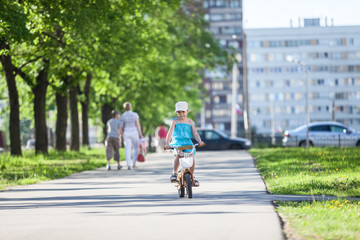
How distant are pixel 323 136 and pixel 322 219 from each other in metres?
34.5


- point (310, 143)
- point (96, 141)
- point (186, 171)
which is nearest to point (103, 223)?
point (186, 171)

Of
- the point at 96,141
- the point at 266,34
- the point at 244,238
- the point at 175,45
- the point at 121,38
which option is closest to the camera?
the point at 244,238

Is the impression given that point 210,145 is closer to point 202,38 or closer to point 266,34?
point 202,38

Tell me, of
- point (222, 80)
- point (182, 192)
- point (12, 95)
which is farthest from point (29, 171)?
point (222, 80)

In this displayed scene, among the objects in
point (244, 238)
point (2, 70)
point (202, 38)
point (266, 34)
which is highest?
point (266, 34)

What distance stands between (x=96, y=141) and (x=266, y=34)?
282 feet

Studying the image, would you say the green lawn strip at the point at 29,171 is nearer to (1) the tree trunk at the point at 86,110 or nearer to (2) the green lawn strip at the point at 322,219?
(2) the green lawn strip at the point at 322,219

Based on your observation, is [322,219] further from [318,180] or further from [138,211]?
[318,180]

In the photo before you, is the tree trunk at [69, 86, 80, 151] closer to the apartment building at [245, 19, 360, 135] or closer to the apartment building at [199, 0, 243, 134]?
the apartment building at [199, 0, 243, 134]

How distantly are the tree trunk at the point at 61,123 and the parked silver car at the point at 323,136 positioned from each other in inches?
534

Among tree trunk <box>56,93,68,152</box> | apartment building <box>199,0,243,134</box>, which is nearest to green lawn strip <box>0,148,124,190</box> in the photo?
tree trunk <box>56,93,68,152</box>

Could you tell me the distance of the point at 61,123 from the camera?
33156 mm

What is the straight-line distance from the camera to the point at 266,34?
137500 millimetres

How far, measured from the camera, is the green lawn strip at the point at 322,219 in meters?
7.07
